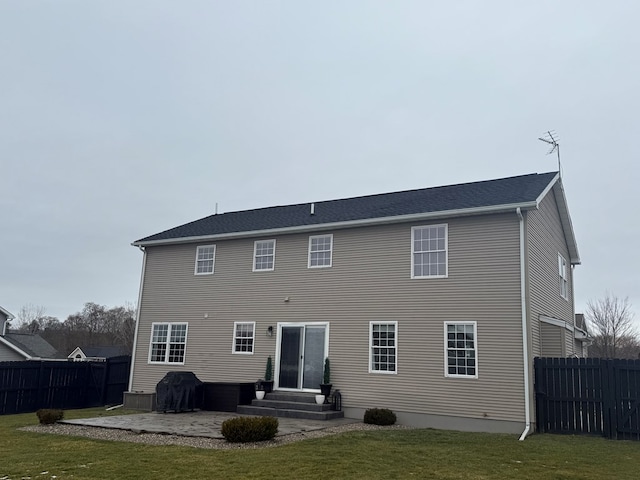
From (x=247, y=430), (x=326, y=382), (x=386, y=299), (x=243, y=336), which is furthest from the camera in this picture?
(x=243, y=336)

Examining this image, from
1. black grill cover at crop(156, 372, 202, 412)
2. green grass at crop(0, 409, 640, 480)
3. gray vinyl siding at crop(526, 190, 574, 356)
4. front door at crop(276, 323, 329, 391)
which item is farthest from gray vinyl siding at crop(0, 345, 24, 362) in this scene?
gray vinyl siding at crop(526, 190, 574, 356)

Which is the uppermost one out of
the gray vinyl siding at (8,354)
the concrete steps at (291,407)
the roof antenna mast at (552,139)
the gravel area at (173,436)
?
the roof antenna mast at (552,139)

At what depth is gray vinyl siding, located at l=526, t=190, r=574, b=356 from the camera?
1347 cm

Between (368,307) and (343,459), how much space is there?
7034mm

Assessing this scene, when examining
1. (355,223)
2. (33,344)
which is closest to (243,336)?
(355,223)

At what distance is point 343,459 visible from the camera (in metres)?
8.32

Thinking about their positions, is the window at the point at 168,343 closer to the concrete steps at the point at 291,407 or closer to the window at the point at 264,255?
the window at the point at 264,255

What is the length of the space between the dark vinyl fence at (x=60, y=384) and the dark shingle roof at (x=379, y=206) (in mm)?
4879

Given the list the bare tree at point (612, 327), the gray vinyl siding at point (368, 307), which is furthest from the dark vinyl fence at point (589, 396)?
the bare tree at point (612, 327)

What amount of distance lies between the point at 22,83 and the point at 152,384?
1118cm

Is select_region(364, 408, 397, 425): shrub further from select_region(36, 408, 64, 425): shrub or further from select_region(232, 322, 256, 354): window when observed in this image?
select_region(36, 408, 64, 425): shrub

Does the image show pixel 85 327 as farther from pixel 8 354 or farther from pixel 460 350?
pixel 460 350

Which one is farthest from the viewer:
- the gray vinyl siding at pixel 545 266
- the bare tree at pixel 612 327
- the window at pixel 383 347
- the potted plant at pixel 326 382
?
the bare tree at pixel 612 327

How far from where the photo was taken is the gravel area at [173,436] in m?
9.86
